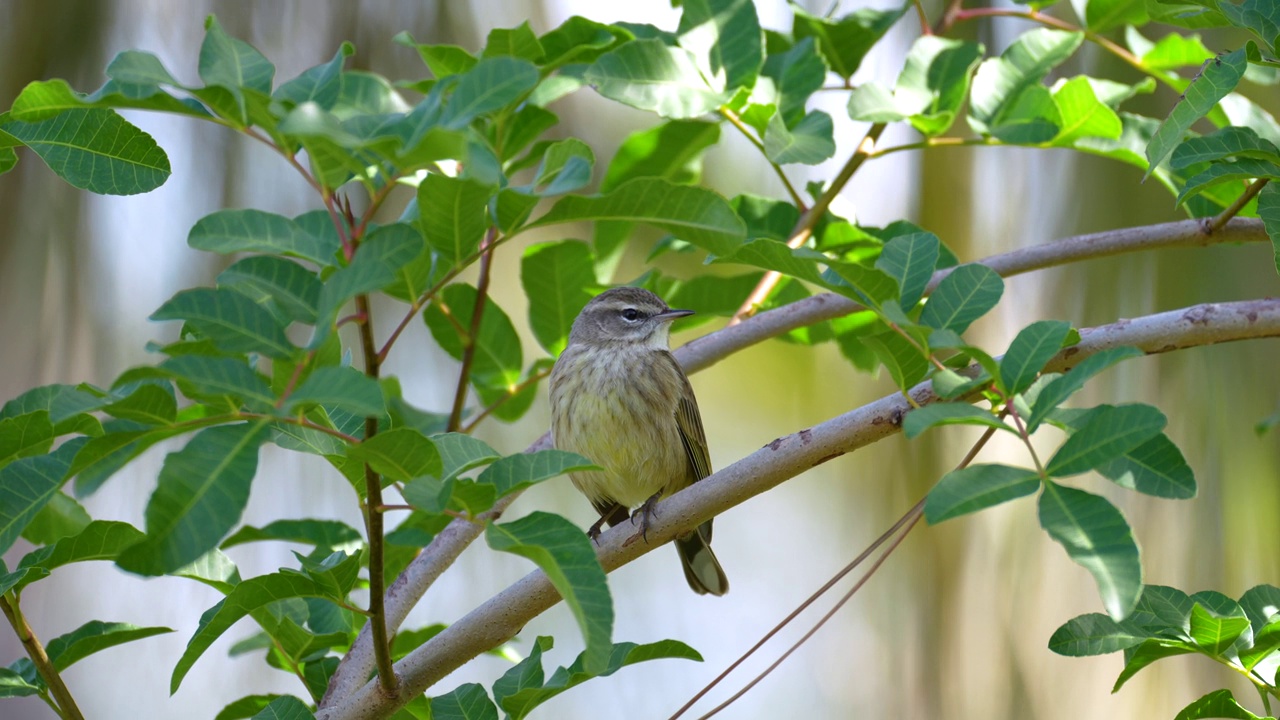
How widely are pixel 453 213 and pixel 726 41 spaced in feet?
4.86

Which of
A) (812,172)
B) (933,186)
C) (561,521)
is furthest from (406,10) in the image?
(561,521)

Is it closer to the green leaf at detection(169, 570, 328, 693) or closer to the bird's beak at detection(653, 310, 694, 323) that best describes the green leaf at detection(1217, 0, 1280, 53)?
the bird's beak at detection(653, 310, 694, 323)

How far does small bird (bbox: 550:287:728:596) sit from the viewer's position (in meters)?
3.99

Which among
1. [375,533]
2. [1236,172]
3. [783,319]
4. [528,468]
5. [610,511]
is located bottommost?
[610,511]

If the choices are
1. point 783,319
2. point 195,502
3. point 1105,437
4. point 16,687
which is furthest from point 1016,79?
point 16,687

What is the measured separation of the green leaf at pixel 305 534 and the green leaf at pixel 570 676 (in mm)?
948

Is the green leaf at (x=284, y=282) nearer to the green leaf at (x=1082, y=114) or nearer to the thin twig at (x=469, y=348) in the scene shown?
the thin twig at (x=469, y=348)

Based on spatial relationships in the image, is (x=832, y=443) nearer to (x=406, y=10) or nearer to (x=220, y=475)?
(x=220, y=475)

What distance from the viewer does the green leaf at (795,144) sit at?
2.68m

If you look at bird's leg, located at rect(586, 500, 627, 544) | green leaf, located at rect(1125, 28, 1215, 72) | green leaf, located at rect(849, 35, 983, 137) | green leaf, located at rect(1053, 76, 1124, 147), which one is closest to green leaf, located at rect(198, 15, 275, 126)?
green leaf, located at rect(849, 35, 983, 137)

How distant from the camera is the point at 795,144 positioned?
2740 mm

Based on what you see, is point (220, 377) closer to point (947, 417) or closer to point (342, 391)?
point (342, 391)

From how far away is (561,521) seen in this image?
64.7 inches

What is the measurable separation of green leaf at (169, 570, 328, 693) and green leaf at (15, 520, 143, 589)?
0.24m
